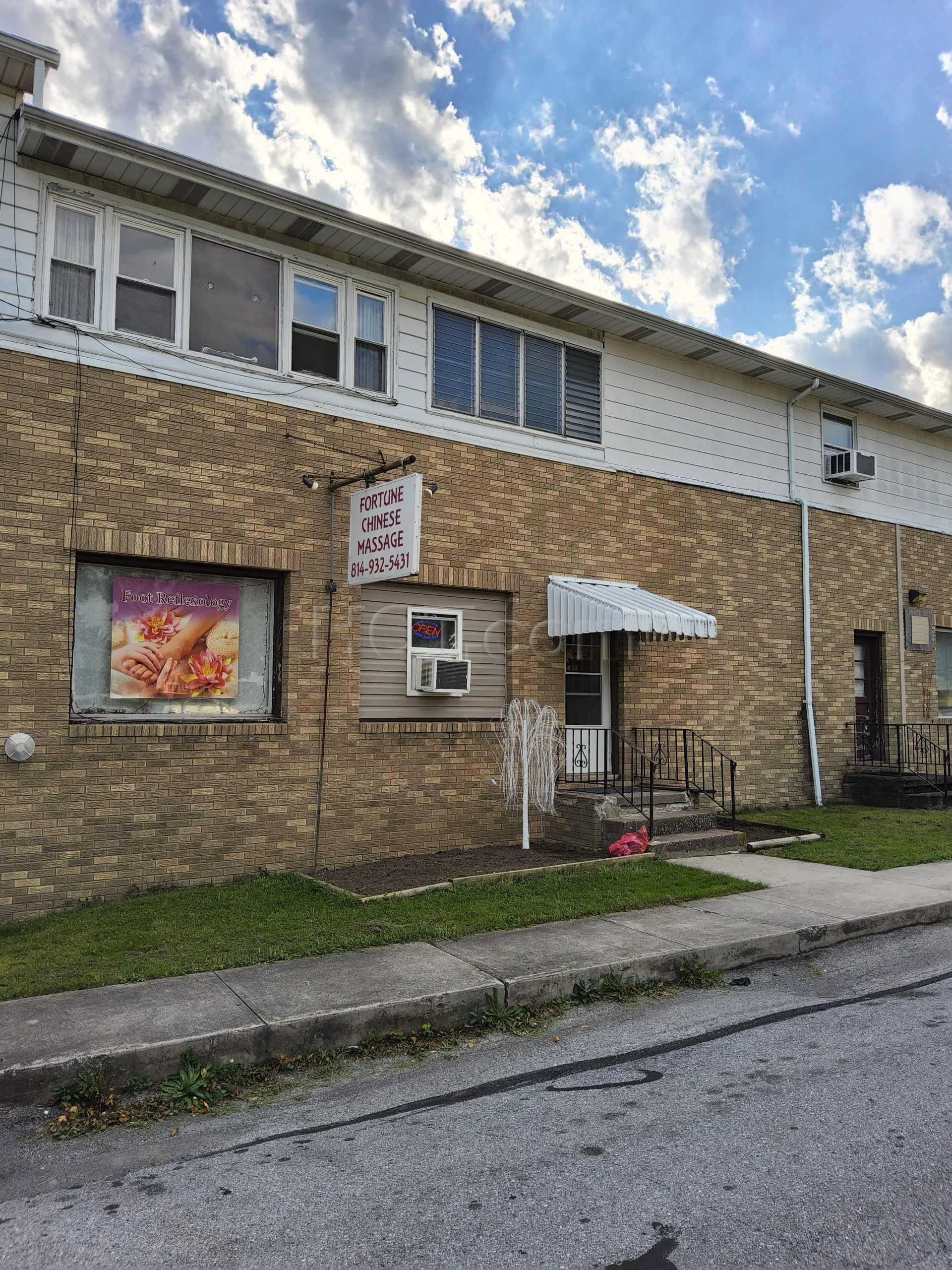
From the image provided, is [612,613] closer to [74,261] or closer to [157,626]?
[157,626]

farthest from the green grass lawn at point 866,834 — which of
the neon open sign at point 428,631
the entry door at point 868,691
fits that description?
the neon open sign at point 428,631

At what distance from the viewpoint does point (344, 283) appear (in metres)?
10.4

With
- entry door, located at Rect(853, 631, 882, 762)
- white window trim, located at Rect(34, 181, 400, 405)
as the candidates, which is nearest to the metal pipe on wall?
entry door, located at Rect(853, 631, 882, 762)

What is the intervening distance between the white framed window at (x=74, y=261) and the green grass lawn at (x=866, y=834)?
8.92 m

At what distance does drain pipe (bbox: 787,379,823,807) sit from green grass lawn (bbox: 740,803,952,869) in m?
0.74

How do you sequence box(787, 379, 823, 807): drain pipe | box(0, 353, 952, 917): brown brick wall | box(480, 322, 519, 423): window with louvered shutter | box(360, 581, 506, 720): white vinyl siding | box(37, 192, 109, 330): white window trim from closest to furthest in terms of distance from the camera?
1. box(0, 353, 952, 917): brown brick wall
2. box(37, 192, 109, 330): white window trim
3. box(360, 581, 506, 720): white vinyl siding
4. box(480, 322, 519, 423): window with louvered shutter
5. box(787, 379, 823, 807): drain pipe

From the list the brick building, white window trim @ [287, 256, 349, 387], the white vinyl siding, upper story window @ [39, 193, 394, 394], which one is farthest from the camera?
the white vinyl siding

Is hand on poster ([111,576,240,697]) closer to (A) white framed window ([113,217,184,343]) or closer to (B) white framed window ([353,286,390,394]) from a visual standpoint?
(A) white framed window ([113,217,184,343])

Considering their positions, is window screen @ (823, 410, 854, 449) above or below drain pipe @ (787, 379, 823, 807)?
above

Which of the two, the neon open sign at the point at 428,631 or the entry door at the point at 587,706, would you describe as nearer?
the neon open sign at the point at 428,631

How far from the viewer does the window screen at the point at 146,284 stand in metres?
9.05

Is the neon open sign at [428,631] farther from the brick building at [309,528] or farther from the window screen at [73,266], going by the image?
the window screen at [73,266]

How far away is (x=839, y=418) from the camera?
628 inches

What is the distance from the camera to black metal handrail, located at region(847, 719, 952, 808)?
15086mm
